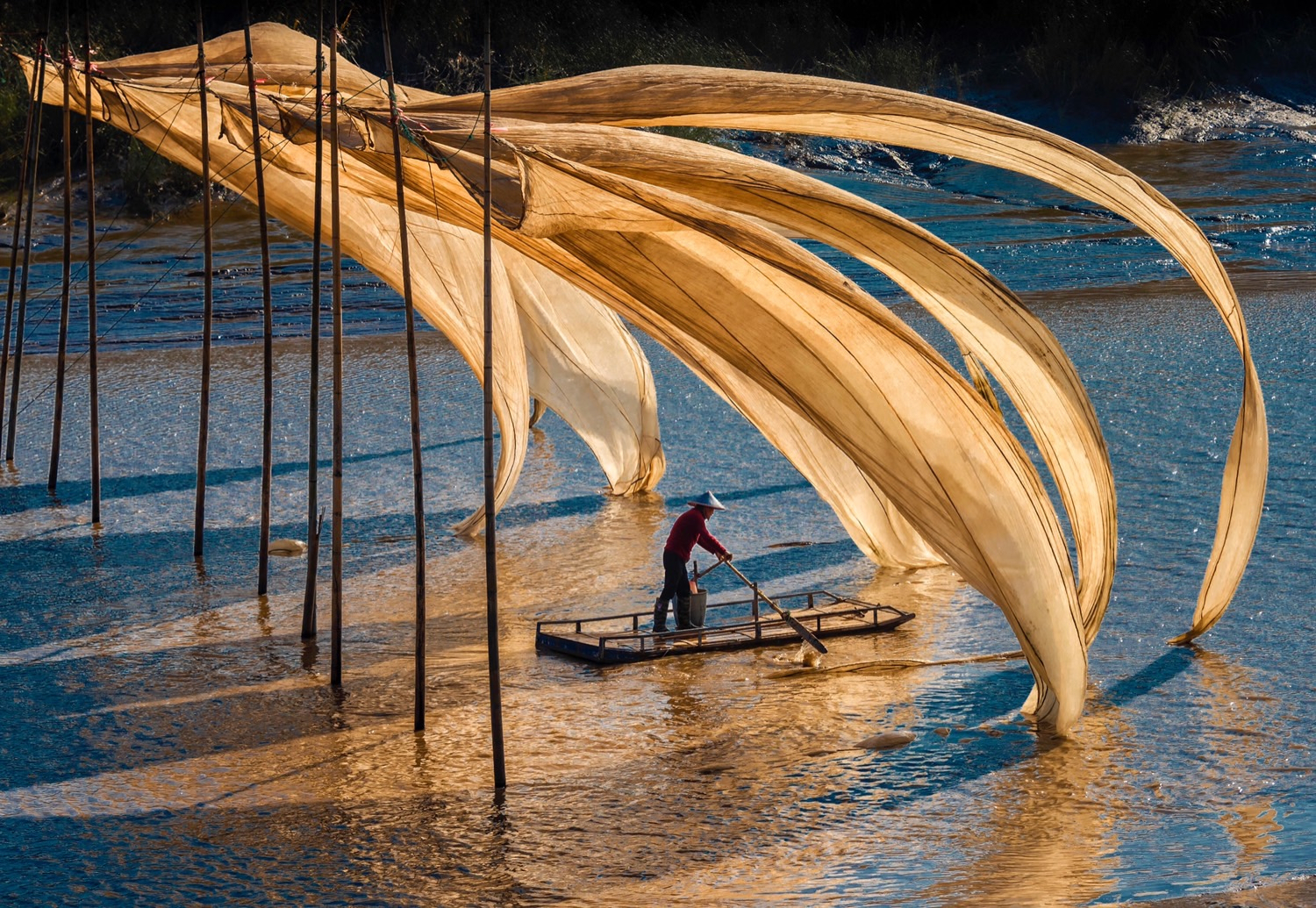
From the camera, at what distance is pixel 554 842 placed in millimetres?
8758

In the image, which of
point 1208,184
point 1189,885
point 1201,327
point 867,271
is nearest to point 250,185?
point 1189,885

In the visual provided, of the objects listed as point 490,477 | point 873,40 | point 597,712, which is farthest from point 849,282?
point 873,40

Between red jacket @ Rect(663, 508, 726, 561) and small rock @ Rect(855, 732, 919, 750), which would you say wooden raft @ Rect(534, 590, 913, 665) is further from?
small rock @ Rect(855, 732, 919, 750)

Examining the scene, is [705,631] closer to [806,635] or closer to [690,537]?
[690,537]

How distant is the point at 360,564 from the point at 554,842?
6.92 meters

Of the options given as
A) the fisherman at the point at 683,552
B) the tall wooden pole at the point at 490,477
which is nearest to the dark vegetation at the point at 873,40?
the fisherman at the point at 683,552

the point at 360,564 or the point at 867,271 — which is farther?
the point at 867,271

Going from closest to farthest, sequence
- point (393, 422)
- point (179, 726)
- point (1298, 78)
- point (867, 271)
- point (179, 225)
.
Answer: point (179, 726), point (393, 422), point (867, 271), point (179, 225), point (1298, 78)

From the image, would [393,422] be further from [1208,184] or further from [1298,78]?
[1298,78]

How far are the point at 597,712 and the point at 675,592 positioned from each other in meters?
1.80

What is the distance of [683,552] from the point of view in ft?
40.4

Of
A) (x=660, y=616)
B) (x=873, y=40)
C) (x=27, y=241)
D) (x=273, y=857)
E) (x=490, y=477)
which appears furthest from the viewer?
(x=873, y=40)

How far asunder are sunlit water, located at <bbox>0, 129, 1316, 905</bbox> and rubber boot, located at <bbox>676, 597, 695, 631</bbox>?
1.70ft

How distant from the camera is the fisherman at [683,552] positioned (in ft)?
40.2
